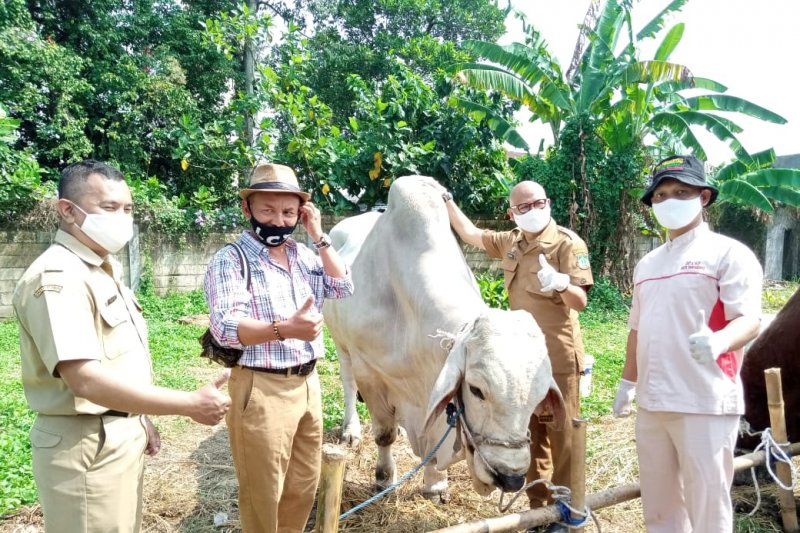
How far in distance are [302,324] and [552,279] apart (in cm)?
169

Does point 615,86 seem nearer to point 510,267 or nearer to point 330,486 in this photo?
point 510,267

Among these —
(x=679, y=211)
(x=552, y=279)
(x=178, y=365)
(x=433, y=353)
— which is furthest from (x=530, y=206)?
(x=178, y=365)

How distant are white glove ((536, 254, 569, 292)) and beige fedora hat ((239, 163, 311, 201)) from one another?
153 centimetres

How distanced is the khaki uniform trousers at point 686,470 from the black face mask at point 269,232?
2.01 m

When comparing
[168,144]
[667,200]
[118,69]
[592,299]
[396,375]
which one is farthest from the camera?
[168,144]

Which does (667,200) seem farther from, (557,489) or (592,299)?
(592,299)

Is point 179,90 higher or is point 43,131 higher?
point 179,90

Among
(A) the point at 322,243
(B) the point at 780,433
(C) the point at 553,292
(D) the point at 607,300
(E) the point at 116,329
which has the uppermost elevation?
(A) the point at 322,243

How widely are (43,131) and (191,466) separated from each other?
1157 centimetres

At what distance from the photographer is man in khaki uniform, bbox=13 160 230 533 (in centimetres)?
185

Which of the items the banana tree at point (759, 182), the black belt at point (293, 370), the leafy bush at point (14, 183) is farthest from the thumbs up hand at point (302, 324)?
the banana tree at point (759, 182)

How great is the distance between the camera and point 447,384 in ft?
9.05

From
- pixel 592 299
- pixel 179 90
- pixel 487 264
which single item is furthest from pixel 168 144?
pixel 592 299

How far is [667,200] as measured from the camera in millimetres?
2848
